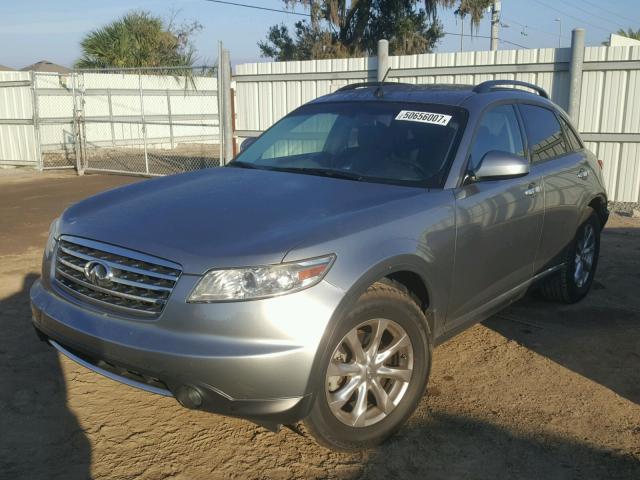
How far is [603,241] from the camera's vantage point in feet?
25.3

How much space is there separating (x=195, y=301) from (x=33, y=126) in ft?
46.5

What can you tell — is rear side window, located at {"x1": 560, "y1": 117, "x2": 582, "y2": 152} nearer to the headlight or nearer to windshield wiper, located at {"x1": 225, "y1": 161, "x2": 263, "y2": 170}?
windshield wiper, located at {"x1": 225, "y1": 161, "x2": 263, "y2": 170}

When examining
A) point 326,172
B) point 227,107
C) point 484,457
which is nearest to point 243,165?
point 326,172

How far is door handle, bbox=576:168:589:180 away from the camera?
493 cm

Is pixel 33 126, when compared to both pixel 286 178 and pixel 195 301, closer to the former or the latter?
pixel 286 178

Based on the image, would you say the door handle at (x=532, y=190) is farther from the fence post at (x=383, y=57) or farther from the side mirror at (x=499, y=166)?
the fence post at (x=383, y=57)

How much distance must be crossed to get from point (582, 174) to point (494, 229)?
65.4 inches

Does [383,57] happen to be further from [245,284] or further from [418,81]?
[245,284]

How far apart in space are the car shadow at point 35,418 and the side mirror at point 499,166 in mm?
2639

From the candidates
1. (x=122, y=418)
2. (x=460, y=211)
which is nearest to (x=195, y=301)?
(x=122, y=418)

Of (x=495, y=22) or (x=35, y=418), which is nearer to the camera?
(x=35, y=418)

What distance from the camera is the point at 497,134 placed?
4156 millimetres

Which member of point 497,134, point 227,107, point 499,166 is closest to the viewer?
point 499,166

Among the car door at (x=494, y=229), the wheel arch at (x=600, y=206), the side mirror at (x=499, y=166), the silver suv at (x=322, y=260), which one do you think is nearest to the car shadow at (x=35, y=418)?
the silver suv at (x=322, y=260)
